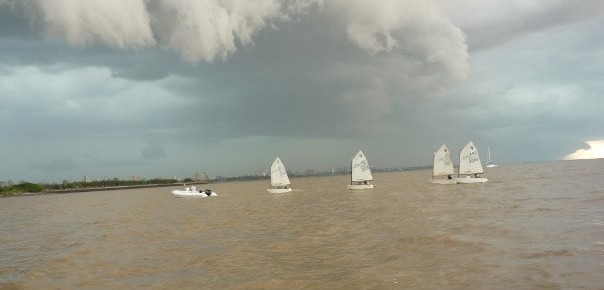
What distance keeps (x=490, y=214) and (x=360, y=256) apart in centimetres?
1684

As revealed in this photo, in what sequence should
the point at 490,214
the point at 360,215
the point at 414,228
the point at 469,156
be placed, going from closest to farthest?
the point at 414,228 < the point at 490,214 < the point at 360,215 < the point at 469,156

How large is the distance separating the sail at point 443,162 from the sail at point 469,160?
270 centimetres

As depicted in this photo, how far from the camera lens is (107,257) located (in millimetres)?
24188

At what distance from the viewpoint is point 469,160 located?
81.6 meters

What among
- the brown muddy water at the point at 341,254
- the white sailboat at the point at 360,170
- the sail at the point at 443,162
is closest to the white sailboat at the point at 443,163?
the sail at the point at 443,162

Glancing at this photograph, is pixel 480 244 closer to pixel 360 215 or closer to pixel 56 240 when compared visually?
pixel 360 215

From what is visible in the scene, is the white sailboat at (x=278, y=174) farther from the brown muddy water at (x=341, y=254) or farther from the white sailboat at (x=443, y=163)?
the brown muddy water at (x=341, y=254)

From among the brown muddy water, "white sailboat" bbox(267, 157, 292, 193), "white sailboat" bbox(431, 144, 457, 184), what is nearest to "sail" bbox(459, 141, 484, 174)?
"white sailboat" bbox(431, 144, 457, 184)

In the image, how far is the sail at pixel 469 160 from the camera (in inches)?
3179

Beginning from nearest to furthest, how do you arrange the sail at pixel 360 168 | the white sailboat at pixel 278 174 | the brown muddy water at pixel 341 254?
the brown muddy water at pixel 341 254, the sail at pixel 360 168, the white sailboat at pixel 278 174

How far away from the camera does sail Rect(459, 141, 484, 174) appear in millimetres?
80750

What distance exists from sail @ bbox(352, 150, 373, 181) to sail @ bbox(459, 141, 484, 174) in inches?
615

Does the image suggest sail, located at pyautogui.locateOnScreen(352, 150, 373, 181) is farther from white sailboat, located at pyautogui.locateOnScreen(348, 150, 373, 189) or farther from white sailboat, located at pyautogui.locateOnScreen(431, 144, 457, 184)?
white sailboat, located at pyautogui.locateOnScreen(431, 144, 457, 184)

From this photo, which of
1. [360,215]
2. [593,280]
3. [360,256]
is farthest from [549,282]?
[360,215]
